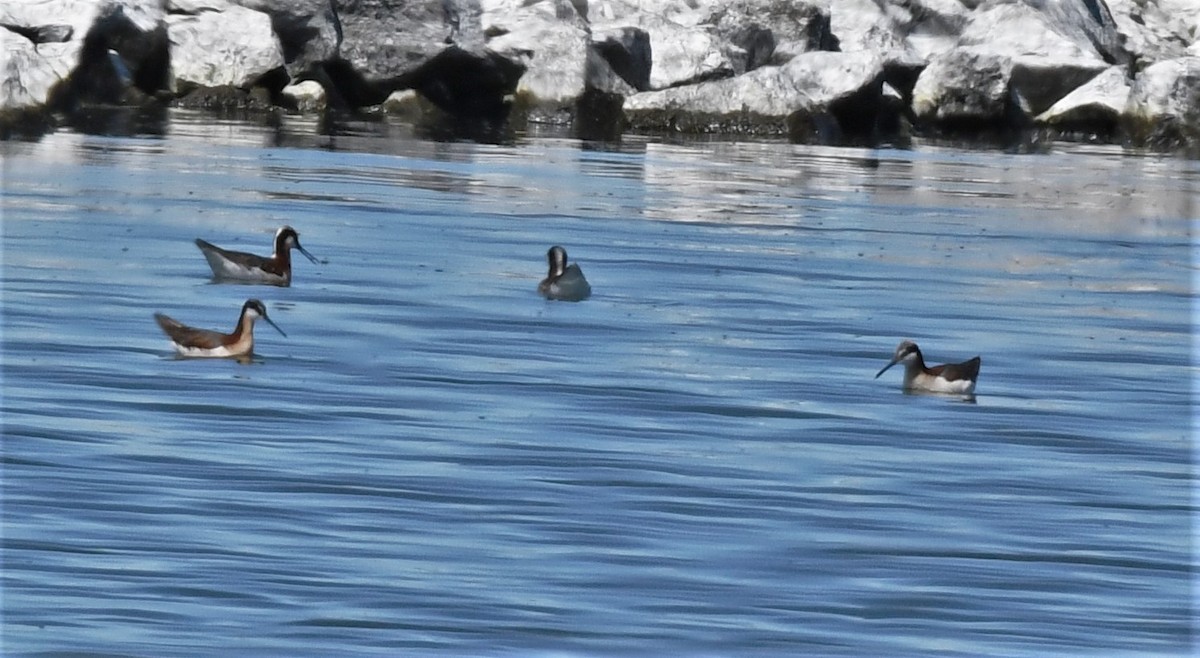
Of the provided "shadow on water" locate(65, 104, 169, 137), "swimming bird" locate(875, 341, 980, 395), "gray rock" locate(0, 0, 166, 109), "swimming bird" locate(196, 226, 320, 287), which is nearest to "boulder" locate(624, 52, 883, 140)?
"gray rock" locate(0, 0, 166, 109)

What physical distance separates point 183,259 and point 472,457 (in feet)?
24.5

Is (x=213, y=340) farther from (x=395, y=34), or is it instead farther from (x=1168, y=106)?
(x=1168, y=106)

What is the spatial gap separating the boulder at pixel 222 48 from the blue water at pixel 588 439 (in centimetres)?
1508

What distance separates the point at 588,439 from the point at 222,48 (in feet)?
90.4

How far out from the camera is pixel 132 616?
7230mm

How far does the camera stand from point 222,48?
36.9 meters

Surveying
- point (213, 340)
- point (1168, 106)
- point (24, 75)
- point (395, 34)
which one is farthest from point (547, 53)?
point (213, 340)

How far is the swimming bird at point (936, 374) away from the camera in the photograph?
1214 centimetres

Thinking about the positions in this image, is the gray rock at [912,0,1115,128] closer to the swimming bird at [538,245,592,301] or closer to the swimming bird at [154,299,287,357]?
the swimming bird at [538,245,592,301]

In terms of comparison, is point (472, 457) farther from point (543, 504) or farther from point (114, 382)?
point (114, 382)

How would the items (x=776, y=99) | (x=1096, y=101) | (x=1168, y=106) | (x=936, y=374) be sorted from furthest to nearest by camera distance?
1. (x=1096, y=101)
2. (x=1168, y=106)
3. (x=776, y=99)
4. (x=936, y=374)

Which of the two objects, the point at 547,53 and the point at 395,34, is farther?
the point at 547,53

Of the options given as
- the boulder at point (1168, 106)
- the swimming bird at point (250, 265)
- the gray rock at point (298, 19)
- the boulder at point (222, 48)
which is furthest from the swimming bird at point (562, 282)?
the boulder at point (1168, 106)

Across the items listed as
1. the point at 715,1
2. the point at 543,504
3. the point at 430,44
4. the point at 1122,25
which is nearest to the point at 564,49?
the point at 430,44
